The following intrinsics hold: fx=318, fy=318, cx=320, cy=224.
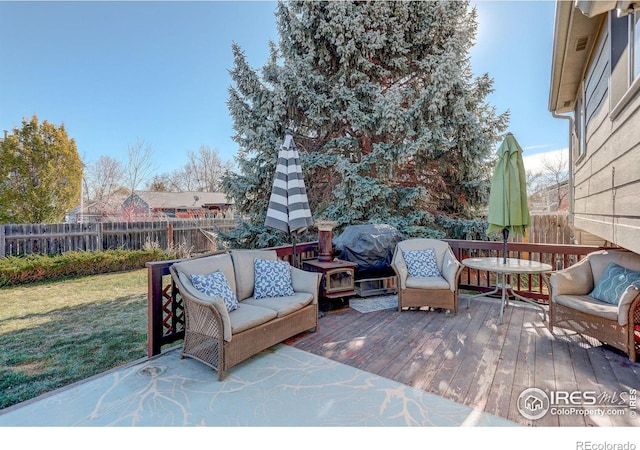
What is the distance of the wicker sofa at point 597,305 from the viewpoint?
111 inches

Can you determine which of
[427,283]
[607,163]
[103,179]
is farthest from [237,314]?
[103,179]

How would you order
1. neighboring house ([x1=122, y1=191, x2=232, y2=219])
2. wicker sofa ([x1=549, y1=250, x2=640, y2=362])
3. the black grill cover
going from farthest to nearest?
neighboring house ([x1=122, y1=191, x2=232, y2=219]) → the black grill cover → wicker sofa ([x1=549, y1=250, x2=640, y2=362])

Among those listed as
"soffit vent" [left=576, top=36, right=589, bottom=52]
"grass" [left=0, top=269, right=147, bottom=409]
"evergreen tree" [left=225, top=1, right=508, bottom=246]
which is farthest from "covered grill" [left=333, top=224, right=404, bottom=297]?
"soffit vent" [left=576, top=36, right=589, bottom=52]

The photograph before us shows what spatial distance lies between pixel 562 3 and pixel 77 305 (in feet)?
25.1

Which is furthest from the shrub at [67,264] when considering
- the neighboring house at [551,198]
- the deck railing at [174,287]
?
the neighboring house at [551,198]

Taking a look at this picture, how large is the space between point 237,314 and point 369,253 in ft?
8.50

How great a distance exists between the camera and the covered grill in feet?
16.6

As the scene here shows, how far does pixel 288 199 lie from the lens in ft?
14.7

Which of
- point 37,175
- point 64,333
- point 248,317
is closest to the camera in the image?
point 248,317

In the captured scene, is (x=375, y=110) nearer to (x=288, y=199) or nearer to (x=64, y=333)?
(x=288, y=199)

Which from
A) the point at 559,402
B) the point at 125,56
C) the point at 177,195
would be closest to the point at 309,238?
the point at 559,402

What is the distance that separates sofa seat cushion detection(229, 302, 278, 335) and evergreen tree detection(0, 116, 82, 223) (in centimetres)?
993

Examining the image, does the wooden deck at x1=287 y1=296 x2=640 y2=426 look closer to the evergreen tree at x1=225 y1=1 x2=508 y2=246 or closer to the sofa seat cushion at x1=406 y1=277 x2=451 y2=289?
the sofa seat cushion at x1=406 y1=277 x2=451 y2=289

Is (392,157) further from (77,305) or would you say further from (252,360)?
(77,305)
